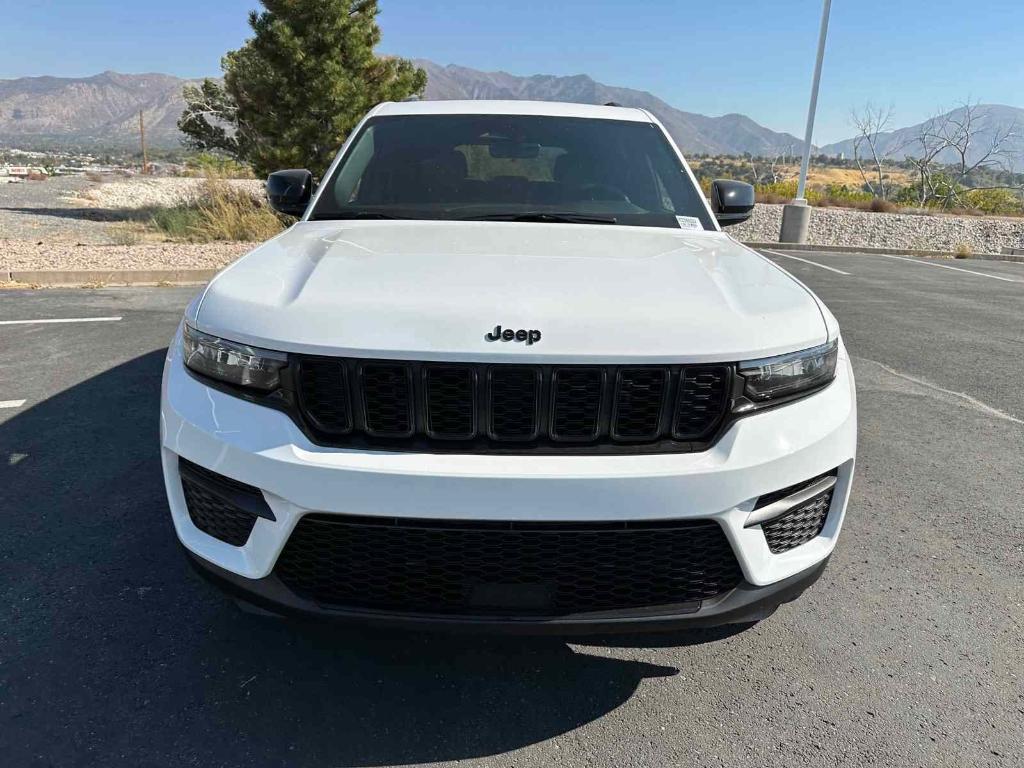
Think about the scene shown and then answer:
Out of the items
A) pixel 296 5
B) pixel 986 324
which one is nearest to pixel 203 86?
pixel 296 5

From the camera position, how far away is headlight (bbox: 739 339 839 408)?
1.88m

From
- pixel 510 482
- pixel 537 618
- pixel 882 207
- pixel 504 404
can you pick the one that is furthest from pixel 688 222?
pixel 882 207

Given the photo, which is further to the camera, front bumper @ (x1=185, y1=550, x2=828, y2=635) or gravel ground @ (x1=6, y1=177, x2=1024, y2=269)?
gravel ground @ (x1=6, y1=177, x2=1024, y2=269)

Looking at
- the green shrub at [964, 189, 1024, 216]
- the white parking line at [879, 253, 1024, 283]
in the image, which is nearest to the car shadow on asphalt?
the white parking line at [879, 253, 1024, 283]

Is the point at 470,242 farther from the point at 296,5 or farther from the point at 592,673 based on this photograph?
the point at 296,5

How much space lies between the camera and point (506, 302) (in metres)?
1.87

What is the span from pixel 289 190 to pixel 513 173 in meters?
1.06

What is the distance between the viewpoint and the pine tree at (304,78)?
50.3ft

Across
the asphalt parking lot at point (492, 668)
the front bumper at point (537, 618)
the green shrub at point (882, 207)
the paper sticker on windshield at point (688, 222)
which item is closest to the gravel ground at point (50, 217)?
the asphalt parking lot at point (492, 668)

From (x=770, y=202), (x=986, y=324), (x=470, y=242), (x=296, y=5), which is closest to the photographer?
(x=470, y=242)

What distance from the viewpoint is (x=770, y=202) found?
2725 centimetres

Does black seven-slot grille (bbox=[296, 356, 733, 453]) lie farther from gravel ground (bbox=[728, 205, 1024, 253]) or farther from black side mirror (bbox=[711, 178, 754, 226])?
gravel ground (bbox=[728, 205, 1024, 253])

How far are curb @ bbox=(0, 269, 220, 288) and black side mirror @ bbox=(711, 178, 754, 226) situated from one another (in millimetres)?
7205

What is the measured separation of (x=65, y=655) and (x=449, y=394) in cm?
155
